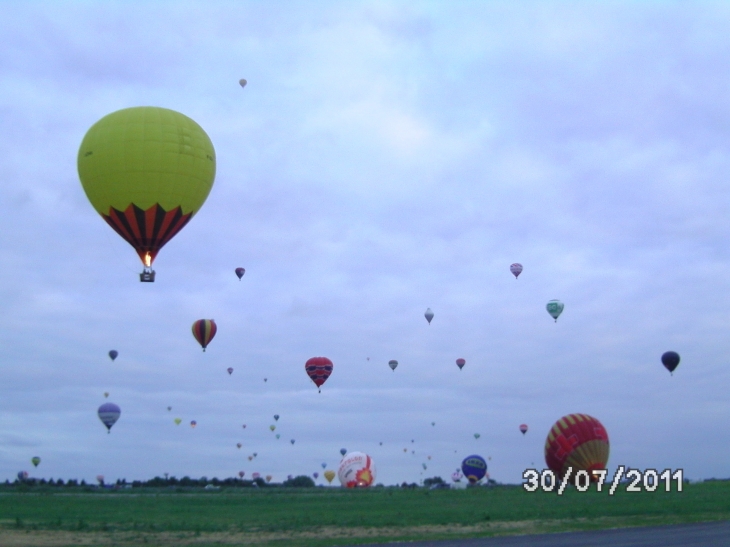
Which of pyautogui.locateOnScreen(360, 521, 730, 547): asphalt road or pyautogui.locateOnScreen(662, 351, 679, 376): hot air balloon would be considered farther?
pyautogui.locateOnScreen(662, 351, 679, 376): hot air balloon

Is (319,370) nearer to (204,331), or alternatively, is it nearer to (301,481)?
(204,331)

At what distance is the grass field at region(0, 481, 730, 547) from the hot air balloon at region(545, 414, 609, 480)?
172 cm

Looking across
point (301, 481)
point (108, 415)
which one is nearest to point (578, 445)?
point (108, 415)

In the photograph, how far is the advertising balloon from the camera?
69688 mm

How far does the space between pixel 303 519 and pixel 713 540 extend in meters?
17.3

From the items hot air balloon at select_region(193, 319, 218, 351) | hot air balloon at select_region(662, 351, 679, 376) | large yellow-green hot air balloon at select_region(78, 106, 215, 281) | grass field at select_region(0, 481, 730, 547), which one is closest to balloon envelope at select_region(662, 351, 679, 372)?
hot air balloon at select_region(662, 351, 679, 376)

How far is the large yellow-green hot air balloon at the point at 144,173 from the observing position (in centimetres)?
3369

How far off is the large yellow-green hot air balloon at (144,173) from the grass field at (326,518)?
1037 cm

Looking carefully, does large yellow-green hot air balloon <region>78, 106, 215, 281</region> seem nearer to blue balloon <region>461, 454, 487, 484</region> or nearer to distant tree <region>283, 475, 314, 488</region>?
blue balloon <region>461, 454, 487, 484</region>

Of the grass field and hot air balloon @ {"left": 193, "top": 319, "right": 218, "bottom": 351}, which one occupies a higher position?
hot air balloon @ {"left": 193, "top": 319, "right": 218, "bottom": 351}

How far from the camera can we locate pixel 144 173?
1324 inches

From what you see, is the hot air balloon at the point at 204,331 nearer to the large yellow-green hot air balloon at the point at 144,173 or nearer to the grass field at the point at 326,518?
the grass field at the point at 326,518

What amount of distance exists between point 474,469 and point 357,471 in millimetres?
10714

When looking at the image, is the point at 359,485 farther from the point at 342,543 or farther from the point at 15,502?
the point at 342,543
